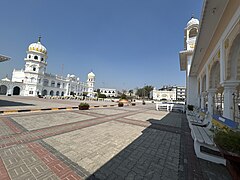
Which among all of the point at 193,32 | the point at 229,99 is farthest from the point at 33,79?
the point at 229,99

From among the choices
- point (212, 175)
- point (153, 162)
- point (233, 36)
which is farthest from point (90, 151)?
point (233, 36)

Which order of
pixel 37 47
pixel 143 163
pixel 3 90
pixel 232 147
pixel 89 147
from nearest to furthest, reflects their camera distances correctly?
pixel 232 147 → pixel 143 163 → pixel 89 147 → pixel 3 90 → pixel 37 47

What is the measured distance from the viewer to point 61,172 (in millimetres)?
2670

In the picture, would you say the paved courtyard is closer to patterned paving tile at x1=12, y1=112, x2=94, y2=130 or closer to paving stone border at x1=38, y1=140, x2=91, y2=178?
paving stone border at x1=38, y1=140, x2=91, y2=178

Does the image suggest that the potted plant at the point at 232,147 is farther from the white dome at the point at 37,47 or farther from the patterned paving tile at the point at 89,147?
the white dome at the point at 37,47

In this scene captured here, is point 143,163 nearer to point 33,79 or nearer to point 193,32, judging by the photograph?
point 193,32

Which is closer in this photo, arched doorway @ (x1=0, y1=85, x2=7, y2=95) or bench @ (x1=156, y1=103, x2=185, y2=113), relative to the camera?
bench @ (x1=156, y1=103, x2=185, y2=113)

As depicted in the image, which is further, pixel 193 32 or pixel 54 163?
pixel 193 32

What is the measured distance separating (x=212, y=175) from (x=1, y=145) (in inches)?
224

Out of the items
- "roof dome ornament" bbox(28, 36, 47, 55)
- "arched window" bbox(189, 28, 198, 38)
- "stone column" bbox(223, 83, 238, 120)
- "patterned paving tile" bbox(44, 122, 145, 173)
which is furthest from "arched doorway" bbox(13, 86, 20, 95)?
"stone column" bbox(223, 83, 238, 120)

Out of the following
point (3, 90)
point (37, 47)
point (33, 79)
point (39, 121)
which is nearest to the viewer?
point (39, 121)

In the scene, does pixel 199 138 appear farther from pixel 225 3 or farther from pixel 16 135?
pixel 16 135

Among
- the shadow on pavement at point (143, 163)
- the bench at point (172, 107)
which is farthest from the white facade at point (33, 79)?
the shadow on pavement at point (143, 163)

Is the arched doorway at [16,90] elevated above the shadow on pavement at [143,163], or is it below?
above
